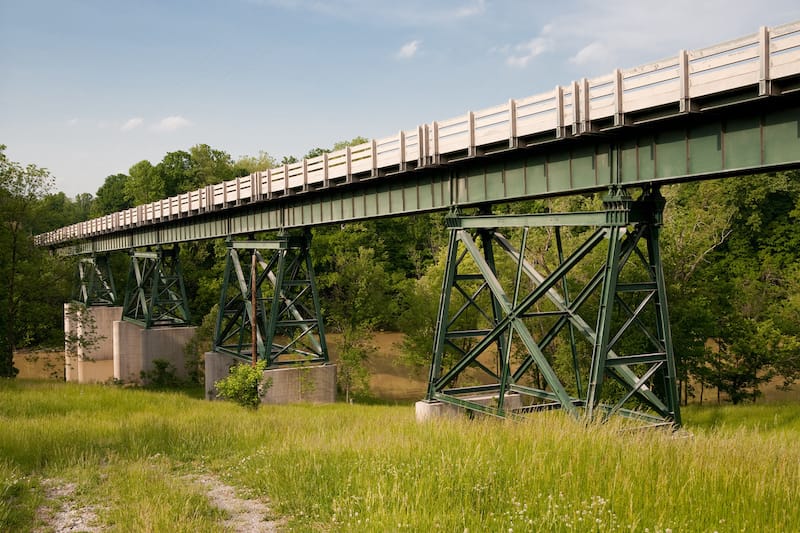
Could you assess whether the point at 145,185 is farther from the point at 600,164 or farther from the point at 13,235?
the point at 600,164

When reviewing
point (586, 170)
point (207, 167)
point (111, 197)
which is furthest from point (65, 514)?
point (111, 197)

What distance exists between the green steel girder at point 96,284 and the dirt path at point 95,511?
40.9m

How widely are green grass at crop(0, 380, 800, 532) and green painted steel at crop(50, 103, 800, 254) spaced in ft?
14.5

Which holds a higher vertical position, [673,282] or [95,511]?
[673,282]

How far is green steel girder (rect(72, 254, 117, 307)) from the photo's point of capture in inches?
1912

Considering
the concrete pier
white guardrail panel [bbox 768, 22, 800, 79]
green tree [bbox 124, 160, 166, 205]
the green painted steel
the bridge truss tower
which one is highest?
green tree [bbox 124, 160, 166, 205]

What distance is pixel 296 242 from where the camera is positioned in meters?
26.3

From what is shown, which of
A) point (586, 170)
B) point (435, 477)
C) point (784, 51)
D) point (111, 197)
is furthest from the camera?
point (111, 197)

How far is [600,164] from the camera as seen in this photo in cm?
1318

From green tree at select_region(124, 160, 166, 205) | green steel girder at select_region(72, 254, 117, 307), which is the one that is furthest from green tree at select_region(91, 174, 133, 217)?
green steel girder at select_region(72, 254, 117, 307)

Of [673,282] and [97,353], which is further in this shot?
[97,353]

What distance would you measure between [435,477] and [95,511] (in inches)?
161

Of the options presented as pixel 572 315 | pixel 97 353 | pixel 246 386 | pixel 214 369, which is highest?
pixel 572 315

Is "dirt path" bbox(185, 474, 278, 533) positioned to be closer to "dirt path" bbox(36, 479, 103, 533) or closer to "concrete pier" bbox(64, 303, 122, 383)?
"dirt path" bbox(36, 479, 103, 533)
